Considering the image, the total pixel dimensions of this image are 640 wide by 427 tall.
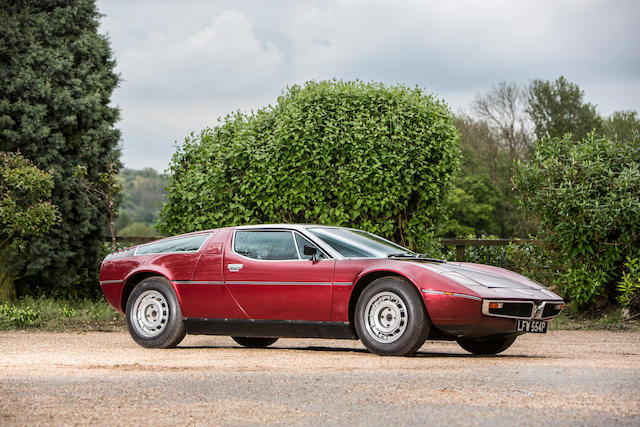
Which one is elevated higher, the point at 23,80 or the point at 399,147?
the point at 23,80

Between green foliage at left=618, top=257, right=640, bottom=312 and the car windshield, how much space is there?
522 centimetres

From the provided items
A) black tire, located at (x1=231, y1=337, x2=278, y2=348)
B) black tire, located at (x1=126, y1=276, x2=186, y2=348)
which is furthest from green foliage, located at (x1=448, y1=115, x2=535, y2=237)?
black tire, located at (x1=126, y1=276, x2=186, y2=348)

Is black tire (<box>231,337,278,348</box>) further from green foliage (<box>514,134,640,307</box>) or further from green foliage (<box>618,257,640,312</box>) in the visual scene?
green foliage (<box>618,257,640,312</box>)

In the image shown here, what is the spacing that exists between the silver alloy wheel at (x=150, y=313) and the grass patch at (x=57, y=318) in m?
3.47

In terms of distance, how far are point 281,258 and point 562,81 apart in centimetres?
4722

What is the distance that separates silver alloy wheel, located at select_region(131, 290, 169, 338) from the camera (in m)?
9.34

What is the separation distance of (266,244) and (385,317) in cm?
184

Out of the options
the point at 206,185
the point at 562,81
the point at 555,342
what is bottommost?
the point at 555,342

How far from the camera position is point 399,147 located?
12.6 metres

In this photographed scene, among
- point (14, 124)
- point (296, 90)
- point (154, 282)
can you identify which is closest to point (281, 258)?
point (154, 282)

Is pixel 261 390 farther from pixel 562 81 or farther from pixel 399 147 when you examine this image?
pixel 562 81

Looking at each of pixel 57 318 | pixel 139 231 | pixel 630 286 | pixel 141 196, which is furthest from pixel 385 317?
pixel 141 196

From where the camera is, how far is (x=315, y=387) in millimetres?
5789

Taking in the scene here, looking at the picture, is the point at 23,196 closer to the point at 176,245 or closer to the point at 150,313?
the point at 176,245
